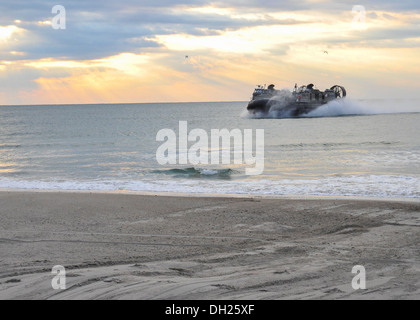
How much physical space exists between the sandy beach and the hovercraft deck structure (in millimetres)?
70835

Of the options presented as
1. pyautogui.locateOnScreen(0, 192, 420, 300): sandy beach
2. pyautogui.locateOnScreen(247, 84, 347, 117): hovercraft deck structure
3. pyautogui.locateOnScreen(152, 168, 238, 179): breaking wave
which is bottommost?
pyautogui.locateOnScreen(0, 192, 420, 300): sandy beach

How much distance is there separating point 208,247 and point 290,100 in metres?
78.4

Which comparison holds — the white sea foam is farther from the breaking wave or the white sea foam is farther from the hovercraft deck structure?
the hovercraft deck structure

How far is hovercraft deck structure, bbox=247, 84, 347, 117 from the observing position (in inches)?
3270

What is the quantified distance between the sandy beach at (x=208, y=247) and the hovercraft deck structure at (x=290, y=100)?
70835 mm

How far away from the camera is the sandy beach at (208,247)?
5.86m

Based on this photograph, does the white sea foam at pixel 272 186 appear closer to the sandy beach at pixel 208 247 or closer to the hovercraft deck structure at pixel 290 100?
the sandy beach at pixel 208 247

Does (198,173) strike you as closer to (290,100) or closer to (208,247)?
(208,247)

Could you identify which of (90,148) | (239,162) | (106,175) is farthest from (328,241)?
(90,148)

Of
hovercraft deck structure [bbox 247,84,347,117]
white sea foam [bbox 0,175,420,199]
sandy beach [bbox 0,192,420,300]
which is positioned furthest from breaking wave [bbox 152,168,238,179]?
hovercraft deck structure [bbox 247,84,347,117]

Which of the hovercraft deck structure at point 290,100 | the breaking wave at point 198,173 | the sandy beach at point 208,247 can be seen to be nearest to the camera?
the sandy beach at point 208,247

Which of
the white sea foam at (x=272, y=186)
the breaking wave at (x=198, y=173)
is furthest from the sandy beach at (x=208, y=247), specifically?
the breaking wave at (x=198, y=173)

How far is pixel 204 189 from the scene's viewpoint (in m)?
16.5
